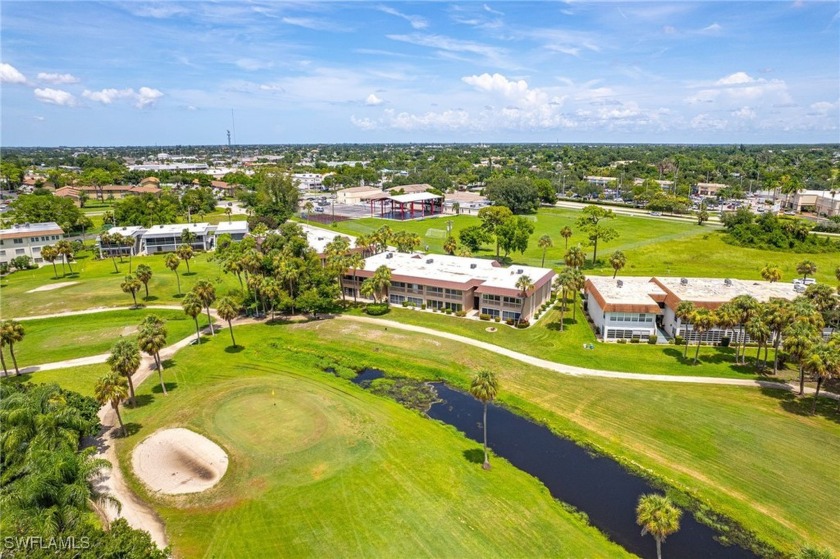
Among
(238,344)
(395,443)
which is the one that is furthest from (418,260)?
(395,443)

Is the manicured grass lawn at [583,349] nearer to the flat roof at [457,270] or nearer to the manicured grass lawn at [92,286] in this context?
the flat roof at [457,270]

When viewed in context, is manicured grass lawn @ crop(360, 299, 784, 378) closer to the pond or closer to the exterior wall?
the pond

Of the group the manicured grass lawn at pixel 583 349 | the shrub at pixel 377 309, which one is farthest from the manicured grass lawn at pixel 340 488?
the shrub at pixel 377 309

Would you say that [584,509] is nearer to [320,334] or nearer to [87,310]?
[320,334]

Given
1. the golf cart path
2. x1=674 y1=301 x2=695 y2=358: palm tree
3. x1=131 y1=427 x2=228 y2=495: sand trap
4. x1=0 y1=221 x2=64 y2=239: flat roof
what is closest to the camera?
x1=131 y1=427 x2=228 y2=495: sand trap

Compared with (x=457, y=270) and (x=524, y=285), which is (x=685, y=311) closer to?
(x=524, y=285)

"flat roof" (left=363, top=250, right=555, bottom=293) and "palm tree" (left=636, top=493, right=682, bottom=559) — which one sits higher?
"flat roof" (left=363, top=250, right=555, bottom=293)

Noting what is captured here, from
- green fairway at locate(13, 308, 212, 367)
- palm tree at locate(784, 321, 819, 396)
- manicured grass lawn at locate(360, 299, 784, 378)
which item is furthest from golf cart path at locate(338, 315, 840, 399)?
green fairway at locate(13, 308, 212, 367)
